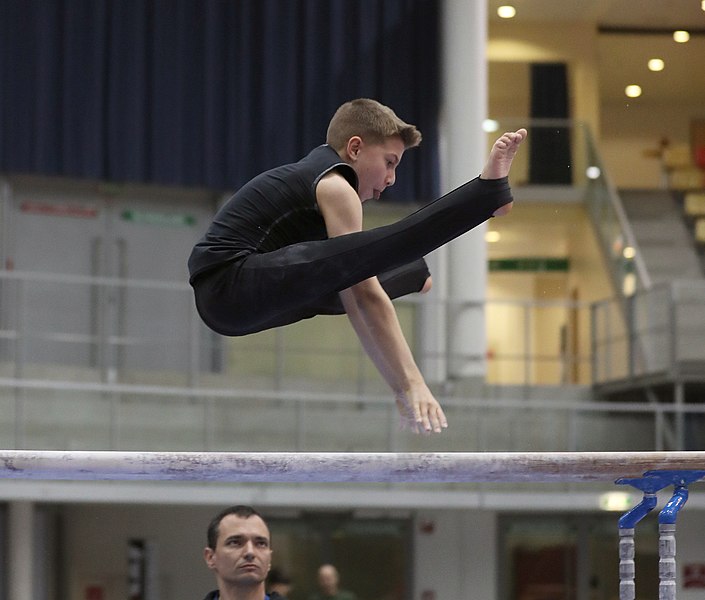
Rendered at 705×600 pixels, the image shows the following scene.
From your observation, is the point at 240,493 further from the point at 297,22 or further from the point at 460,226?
the point at 460,226

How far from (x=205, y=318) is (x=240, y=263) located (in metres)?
0.25

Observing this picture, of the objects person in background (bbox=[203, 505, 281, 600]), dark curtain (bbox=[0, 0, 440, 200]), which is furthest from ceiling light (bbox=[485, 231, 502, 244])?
person in background (bbox=[203, 505, 281, 600])

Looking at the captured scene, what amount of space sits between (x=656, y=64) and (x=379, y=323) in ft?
56.8

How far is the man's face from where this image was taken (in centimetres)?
462

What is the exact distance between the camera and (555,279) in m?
20.3

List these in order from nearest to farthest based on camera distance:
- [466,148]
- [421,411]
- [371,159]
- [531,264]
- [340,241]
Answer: [340,241]
[421,411]
[371,159]
[466,148]
[531,264]

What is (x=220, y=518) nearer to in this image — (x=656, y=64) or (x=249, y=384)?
(x=249, y=384)

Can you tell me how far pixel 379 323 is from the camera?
444 centimetres

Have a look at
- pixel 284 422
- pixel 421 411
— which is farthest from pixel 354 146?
pixel 284 422

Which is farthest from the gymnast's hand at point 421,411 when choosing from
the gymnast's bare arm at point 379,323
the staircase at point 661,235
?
the staircase at point 661,235

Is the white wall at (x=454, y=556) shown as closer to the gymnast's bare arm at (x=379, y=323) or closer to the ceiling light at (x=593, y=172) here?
the ceiling light at (x=593, y=172)

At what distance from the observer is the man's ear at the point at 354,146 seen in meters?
4.56


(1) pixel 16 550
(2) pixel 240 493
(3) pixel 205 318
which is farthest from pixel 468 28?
(3) pixel 205 318

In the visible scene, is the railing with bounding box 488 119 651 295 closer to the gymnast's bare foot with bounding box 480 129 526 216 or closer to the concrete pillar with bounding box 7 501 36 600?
the concrete pillar with bounding box 7 501 36 600
